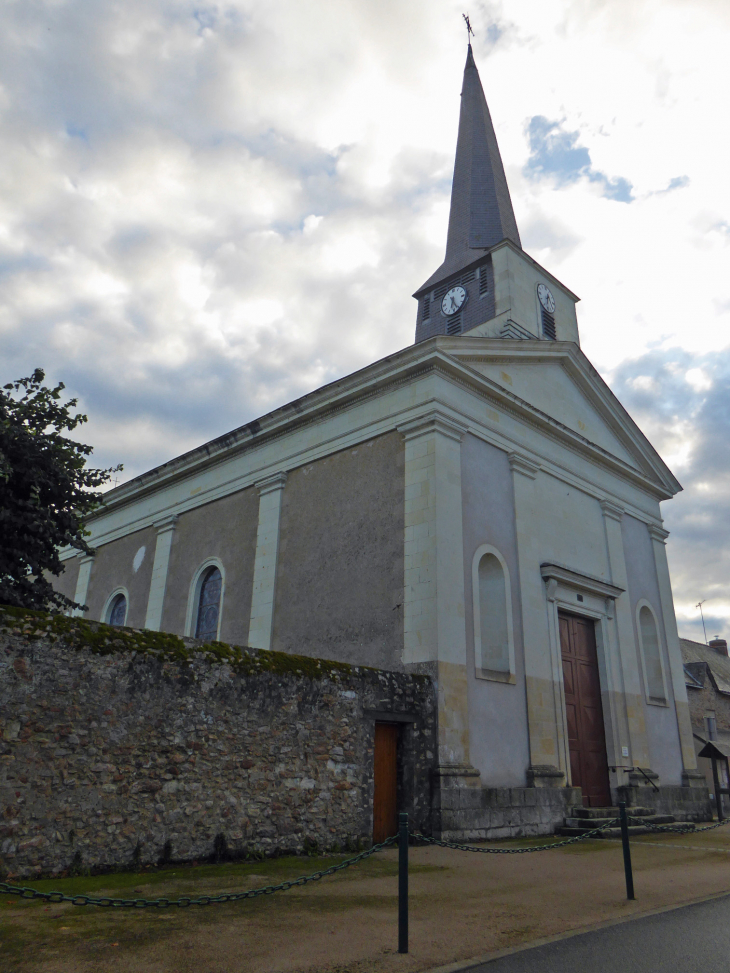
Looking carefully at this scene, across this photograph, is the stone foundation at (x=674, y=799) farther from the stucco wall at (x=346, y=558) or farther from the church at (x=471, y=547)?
the stucco wall at (x=346, y=558)

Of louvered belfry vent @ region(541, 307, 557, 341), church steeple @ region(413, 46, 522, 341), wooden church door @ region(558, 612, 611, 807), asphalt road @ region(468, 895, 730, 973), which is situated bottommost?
asphalt road @ region(468, 895, 730, 973)

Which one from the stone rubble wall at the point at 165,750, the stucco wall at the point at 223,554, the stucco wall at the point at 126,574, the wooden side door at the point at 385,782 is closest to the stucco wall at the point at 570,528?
the wooden side door at the point at 385,782

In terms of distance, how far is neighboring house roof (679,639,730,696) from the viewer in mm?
29891

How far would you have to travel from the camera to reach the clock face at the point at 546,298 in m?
18.9

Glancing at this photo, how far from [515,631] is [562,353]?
23.3 ft

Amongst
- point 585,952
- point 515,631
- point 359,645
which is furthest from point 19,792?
point 515,631

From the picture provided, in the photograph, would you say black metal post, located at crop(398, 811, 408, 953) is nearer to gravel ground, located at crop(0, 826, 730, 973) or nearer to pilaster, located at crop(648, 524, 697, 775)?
gravel ground, located at crop(0, 826, 730, 973)

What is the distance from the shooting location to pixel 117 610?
20656 mm

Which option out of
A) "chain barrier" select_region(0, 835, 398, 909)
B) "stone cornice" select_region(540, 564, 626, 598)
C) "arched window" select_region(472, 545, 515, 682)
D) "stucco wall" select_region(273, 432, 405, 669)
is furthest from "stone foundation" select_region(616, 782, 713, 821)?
"chain barrier" select_region(0, 835, 398, 909)

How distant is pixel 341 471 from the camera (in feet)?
48.2

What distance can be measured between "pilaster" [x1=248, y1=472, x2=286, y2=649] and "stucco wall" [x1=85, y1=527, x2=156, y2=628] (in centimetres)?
496

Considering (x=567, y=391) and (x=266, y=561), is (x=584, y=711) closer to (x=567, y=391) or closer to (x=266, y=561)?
(x=266, y=561)

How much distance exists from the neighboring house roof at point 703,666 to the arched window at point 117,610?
19693 millimetres

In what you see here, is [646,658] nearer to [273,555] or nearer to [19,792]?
[273,555]
